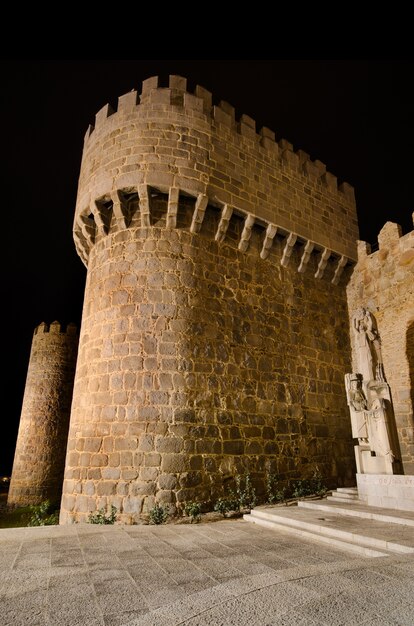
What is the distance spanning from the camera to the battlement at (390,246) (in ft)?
33.8

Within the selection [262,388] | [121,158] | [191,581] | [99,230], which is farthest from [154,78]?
[191,581]

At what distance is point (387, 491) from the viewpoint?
5785 millimetres

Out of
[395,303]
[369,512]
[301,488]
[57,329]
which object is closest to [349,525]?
[369,512]

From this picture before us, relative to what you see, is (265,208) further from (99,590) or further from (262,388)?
(99,590)

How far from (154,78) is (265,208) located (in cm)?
393

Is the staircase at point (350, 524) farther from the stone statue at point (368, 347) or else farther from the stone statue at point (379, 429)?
the stone statue at point (368, 347)

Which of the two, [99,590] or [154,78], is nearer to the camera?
[99,590]

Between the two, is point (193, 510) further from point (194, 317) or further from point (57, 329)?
point (57, 329)

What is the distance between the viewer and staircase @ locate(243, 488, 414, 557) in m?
3.67

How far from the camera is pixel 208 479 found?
6961mm

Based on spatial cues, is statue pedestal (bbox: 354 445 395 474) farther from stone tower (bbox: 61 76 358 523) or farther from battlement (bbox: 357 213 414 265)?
battlement (bbox: 357 213 414 265)

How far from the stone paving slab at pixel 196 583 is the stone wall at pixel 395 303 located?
22.4 ft

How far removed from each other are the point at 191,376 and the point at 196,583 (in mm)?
4624

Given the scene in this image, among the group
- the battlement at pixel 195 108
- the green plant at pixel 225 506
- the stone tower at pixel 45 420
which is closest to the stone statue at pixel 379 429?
the green plant at pixel 225 506
